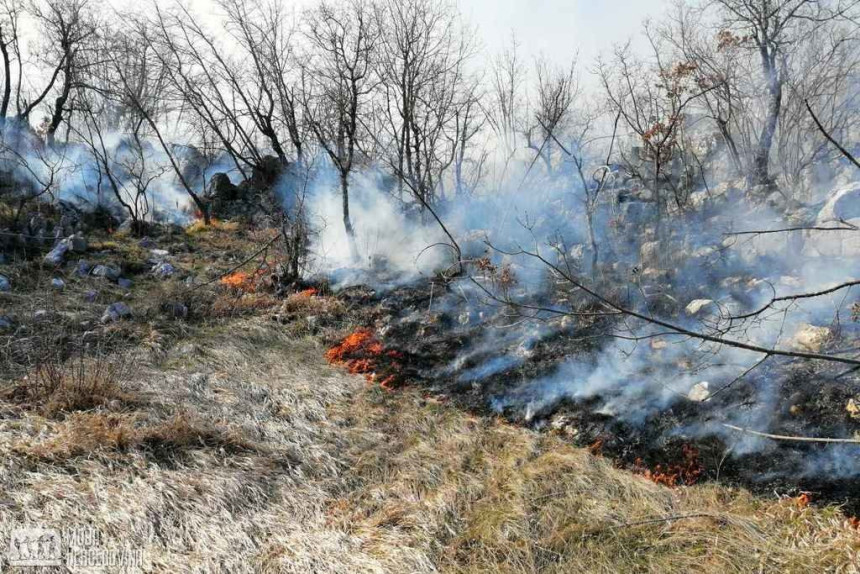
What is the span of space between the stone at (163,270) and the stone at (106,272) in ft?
2.15

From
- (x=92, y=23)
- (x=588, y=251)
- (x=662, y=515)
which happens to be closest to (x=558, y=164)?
(x=588, y=251)

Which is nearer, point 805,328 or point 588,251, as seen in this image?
point 805,328

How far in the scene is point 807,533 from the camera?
10.3ft

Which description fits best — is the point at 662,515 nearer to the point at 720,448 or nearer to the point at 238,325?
the point at 720,448

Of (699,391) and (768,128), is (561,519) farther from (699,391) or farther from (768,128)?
(768,128)

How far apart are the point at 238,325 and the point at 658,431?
5.51m

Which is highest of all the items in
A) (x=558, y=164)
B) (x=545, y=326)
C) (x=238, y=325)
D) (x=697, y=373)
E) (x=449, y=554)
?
(x=558, y=164)

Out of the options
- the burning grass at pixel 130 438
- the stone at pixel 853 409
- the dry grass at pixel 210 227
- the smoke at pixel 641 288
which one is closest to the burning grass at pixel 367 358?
the smoke at pixel 641 288

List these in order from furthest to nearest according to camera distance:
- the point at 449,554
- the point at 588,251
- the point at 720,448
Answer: the point at 588,251, the point at 720,448, the point at 449,554

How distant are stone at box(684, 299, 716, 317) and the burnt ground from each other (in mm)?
1009

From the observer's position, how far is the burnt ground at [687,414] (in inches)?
147

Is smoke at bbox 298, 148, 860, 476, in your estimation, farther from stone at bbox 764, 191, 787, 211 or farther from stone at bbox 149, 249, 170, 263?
stone at bbox 149, 249, 170, 263

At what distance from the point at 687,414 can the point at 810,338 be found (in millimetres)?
1724

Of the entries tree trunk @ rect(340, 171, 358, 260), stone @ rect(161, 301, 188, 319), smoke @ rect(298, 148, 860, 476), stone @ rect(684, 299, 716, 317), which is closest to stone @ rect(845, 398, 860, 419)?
smoke @ rect(298, 148, 860, 476)
